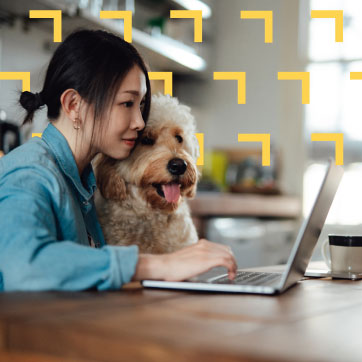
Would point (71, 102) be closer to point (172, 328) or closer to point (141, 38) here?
point (172, 328)

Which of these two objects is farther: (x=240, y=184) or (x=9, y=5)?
(x=240, y=184)

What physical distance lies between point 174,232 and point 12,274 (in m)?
0.80

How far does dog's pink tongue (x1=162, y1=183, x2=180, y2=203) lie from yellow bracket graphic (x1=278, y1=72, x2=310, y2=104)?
11.7 feet

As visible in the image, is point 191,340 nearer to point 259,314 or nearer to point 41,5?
point 259,314

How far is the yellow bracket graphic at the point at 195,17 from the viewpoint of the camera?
4.41 metres

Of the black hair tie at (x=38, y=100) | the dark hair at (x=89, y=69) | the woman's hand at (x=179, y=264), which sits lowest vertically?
the woman's hand at (x=179, y=264)

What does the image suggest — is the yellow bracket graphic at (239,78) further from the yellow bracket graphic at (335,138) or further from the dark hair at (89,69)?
the dark hair at (89,69)

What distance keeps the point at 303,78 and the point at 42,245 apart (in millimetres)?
4645

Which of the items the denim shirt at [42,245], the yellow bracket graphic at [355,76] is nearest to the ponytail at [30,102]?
the denim shirt at [42,245]

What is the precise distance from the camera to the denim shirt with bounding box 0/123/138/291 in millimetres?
788

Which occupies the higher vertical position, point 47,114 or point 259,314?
point 47,114

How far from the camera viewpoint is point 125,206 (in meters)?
1.54

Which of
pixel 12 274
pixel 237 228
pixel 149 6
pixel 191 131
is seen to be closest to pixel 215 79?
pixel 149 6

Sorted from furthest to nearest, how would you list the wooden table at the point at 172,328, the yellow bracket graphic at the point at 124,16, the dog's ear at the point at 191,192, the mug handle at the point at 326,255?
1. the yellow bracket graphic at the point at 124,16
2. the dog's ear at the point at 191,192
3. the mug handle at the point at 326,255
4. the wooden table at the point at 172,328
